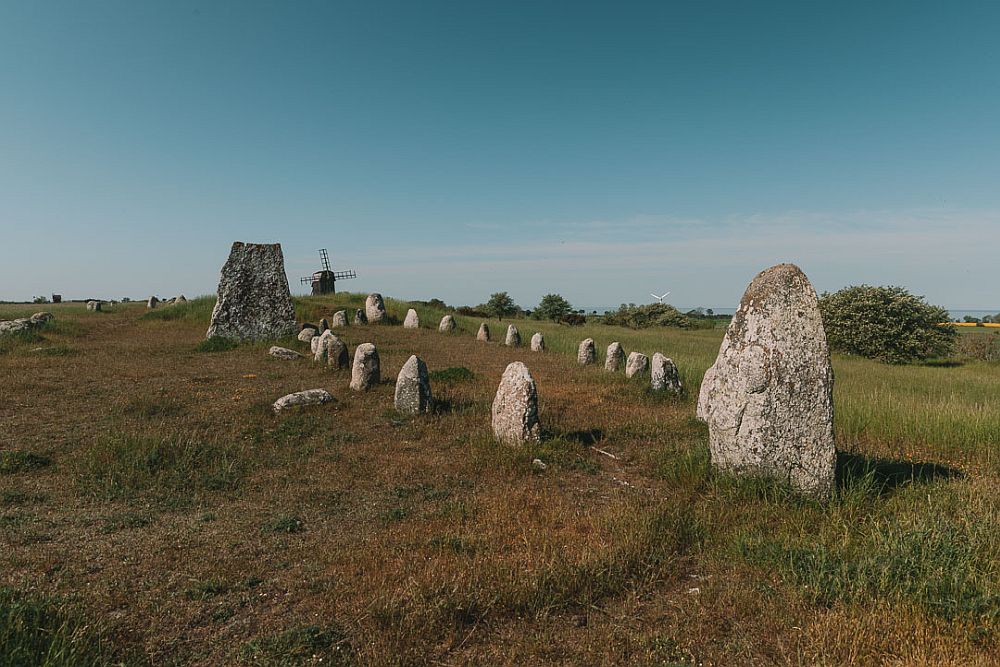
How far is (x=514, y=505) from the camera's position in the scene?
19.2 feet

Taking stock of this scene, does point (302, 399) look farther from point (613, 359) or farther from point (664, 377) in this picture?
point (613, 359)

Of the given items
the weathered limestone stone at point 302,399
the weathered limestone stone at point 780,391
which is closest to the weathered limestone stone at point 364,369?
the weathered limestone stone at point 302,399

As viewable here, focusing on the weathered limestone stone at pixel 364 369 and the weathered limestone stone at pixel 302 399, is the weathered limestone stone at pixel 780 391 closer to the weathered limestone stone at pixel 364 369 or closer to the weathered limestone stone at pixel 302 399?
the weathered limestone stone at pixel 302 399

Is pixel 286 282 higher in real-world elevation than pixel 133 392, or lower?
higher

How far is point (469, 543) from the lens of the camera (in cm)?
480

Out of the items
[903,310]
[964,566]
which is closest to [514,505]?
[964,566]

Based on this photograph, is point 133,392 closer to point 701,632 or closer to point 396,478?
point 396,478

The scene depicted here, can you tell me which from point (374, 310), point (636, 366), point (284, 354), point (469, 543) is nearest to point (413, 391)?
point (469, 543)

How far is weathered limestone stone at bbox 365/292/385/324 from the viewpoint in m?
29.0

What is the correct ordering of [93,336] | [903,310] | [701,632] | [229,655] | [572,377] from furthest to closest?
[903,310] < [93,336] < [572,377] < [701,632] < [229,655]

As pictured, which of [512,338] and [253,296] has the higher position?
[253,296]

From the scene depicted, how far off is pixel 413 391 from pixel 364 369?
7.93ft

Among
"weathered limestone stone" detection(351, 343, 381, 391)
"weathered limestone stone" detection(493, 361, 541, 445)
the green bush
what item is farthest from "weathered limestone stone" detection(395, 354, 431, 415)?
the green bush

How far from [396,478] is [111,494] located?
3594 mm
